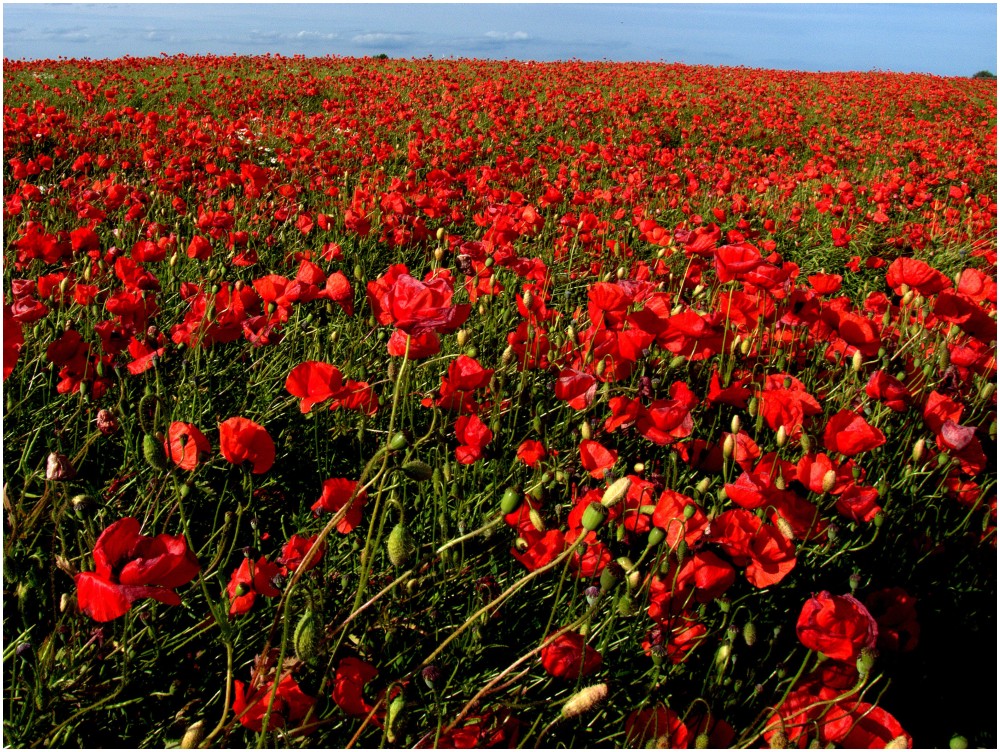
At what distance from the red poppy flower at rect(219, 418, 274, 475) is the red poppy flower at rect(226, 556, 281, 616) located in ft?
0.65

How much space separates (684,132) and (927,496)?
9574 mm

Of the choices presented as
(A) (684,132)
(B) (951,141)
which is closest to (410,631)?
(A) (684,132)

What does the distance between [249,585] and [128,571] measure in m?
0.41

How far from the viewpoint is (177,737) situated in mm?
1364

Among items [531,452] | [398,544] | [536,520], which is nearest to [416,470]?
[398,544]

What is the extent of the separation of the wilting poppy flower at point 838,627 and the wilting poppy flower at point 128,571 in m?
1.05

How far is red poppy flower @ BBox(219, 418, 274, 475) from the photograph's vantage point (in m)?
1.41

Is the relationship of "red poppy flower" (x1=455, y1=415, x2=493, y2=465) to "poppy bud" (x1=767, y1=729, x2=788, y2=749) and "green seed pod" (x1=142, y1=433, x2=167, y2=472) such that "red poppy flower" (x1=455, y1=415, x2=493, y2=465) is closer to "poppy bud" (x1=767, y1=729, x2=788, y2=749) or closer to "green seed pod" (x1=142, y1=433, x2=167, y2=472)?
"green seed pod" (x1=142, y1=433, x2=167, y2=472)

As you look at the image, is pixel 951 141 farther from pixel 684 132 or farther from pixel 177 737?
pixel 177 737

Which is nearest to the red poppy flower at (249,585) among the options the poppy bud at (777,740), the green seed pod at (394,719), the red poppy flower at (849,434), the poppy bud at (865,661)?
the green seed pod at (394,719)

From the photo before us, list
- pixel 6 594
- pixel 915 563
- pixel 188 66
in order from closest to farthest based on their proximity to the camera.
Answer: pixel 6 594, pixel 915 563, pixel 188 66

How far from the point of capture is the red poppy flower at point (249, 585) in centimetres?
138

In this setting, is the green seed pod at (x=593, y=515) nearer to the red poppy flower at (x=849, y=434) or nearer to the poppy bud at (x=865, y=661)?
the poppy bud at (x=865, y=661)

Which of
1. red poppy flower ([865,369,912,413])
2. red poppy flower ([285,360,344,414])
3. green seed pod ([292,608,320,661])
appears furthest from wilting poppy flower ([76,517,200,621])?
red poppy flower ([865,369,912,413])
